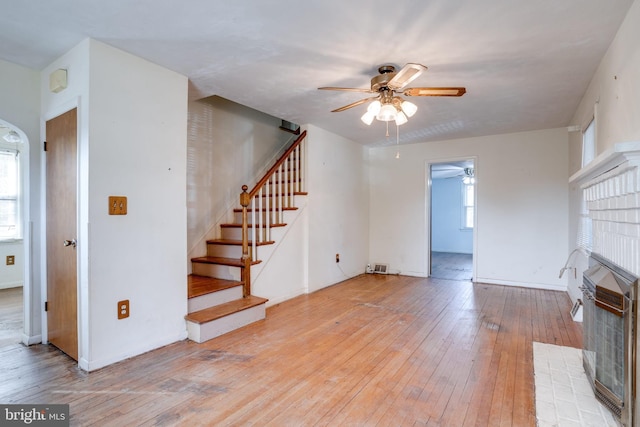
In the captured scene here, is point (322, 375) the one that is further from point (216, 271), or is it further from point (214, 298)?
point (216, 271)

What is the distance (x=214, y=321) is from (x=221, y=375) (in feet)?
2.39

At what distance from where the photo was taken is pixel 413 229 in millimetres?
5863

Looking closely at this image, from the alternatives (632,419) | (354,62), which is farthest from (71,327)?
(632,419)

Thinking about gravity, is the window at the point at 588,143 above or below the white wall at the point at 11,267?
above

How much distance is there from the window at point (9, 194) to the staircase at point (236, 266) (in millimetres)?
3303

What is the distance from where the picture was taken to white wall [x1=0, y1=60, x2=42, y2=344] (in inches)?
109

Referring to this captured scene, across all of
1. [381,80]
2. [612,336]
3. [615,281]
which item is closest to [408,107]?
[381,80]

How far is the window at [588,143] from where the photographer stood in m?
3.20

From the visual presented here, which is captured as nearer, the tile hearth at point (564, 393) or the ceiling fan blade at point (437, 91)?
the tile hearth at point (564, 393)

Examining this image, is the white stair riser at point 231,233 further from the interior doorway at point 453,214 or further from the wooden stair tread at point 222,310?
the interior doorway at point 453,214

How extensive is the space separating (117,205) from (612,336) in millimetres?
3327

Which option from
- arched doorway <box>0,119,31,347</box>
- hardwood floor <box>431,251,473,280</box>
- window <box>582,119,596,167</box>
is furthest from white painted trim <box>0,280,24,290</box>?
window <box>582,119,596,167</box>

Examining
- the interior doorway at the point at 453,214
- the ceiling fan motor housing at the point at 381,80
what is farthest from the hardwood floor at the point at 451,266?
the ceiling fan motor housing at the point at 381,80

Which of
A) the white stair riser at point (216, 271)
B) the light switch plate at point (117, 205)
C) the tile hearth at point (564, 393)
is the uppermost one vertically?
the light switch plate at point (117, 205)
